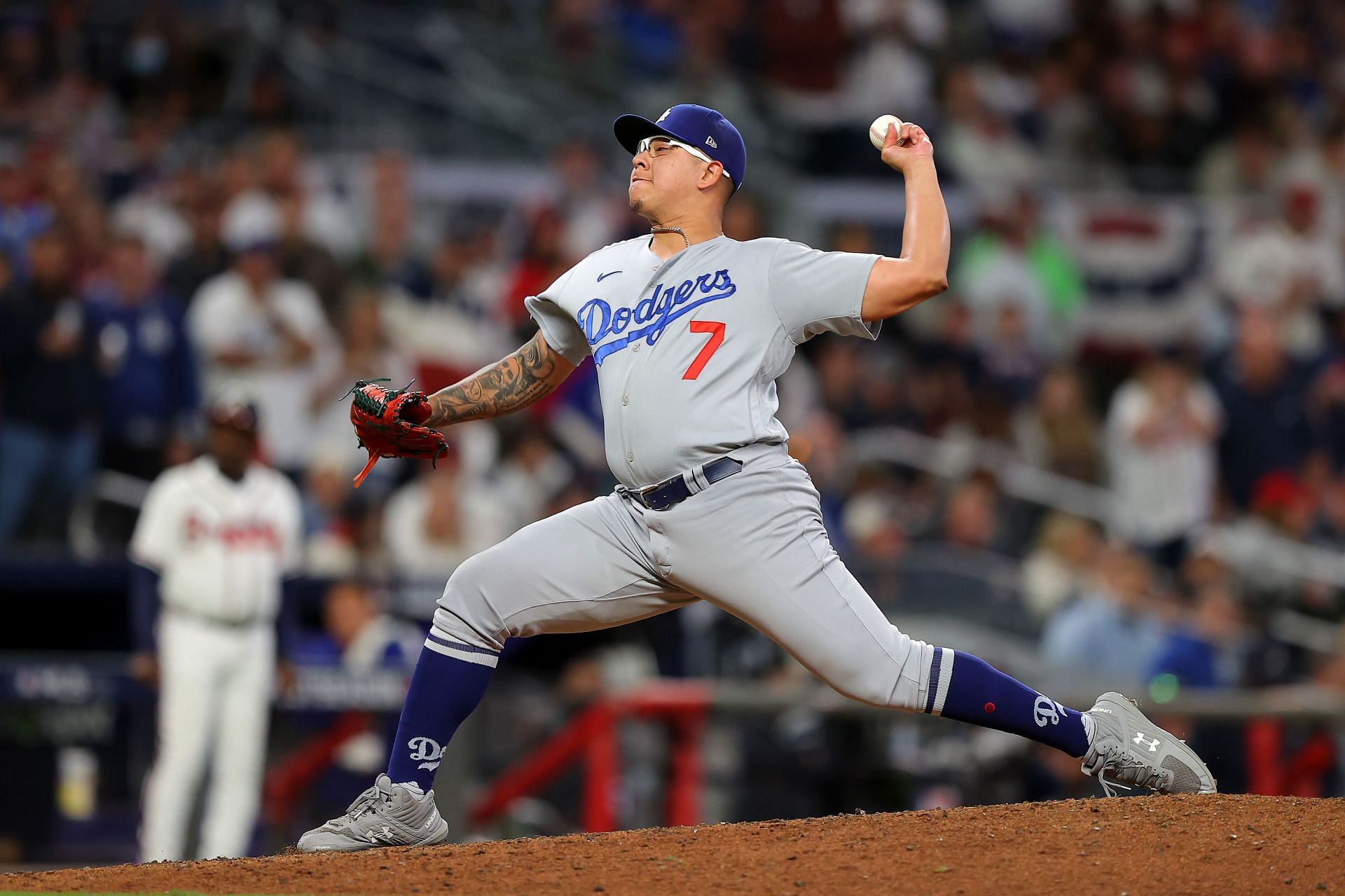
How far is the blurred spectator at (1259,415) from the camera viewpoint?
12180 mm

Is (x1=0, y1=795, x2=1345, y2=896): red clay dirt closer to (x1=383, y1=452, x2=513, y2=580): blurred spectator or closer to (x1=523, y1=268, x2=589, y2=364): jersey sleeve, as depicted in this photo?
(x1=523, y1=268, x2=589, y2=364): jersey sleeve

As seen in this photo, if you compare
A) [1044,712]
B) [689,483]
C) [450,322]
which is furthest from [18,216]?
[1044,712]

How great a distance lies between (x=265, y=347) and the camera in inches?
419

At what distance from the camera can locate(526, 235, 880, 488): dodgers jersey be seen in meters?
4.89

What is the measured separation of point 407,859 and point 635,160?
1965mm

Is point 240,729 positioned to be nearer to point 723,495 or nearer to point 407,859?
point 407,859

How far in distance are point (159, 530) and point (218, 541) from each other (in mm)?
308

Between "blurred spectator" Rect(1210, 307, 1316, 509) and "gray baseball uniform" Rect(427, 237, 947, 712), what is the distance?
7.77 metres

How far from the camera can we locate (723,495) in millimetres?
4898

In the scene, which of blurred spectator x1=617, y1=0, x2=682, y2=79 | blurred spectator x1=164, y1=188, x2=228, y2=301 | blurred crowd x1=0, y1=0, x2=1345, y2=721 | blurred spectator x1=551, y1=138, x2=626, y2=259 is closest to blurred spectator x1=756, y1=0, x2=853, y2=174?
blurred crowd x1=0, y1=0, x2=1345, y2=721

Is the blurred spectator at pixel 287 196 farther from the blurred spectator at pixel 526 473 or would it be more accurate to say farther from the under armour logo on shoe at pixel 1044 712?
the under armour logo on shoe at pixel 1044 712

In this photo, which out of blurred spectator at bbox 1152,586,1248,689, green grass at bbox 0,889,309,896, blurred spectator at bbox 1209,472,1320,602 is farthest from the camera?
blurred spectator at bbox 1209,472,1320,602

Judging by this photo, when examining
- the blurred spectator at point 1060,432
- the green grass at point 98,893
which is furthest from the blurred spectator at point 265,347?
the green grass at point 98,893

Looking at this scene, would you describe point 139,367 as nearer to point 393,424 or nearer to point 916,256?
point 393,424
